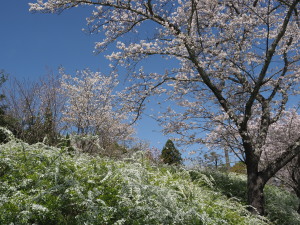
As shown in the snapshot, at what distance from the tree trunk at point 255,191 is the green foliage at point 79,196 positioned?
4990mm

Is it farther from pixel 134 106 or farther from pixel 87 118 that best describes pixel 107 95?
pixel 134 106

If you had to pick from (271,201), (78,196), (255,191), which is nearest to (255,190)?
(255,191)

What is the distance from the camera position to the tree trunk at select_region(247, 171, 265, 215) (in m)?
7.76

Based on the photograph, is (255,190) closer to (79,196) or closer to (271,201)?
(271,201)

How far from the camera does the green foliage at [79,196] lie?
2.30 meters

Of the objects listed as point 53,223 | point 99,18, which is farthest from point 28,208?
point 99,18

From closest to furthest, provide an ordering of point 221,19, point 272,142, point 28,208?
1. point 28,208
2. point 221,19
3. point 272,142

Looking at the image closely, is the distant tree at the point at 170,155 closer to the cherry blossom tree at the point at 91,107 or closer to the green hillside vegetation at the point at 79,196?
the cherry blossom tree at the point at 91,107

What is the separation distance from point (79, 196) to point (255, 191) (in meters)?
6.55

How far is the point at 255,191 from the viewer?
788 cm

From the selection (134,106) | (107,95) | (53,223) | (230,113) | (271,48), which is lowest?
(53,223)

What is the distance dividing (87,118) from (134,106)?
841cm

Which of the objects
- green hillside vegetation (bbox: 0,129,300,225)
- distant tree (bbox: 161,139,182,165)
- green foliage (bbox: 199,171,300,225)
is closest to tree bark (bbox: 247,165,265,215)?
green foliage (bbox: 199,171,300,225)

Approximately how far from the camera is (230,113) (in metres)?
8.27
